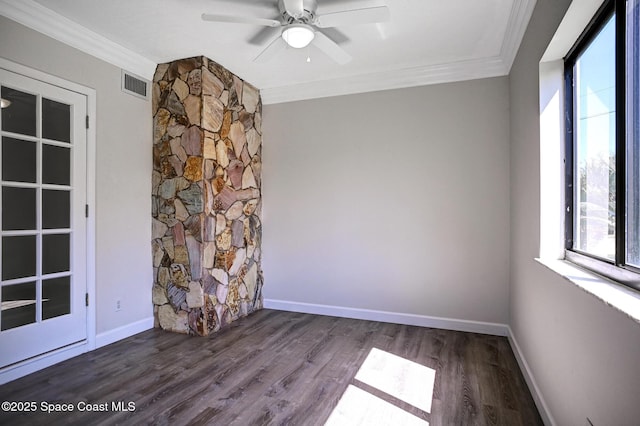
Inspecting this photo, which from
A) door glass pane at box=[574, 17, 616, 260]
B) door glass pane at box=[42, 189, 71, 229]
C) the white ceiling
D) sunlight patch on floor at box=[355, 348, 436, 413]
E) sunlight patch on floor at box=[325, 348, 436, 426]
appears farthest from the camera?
door glass pane at box=[42, 189, 71, 229]

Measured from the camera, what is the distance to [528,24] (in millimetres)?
2363

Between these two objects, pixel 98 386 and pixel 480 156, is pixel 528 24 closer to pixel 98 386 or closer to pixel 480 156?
pixel 480 156

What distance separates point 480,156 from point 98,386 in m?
3.76

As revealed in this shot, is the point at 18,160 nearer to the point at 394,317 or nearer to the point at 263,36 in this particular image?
the point at 263,36

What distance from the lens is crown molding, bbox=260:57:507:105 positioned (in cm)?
326

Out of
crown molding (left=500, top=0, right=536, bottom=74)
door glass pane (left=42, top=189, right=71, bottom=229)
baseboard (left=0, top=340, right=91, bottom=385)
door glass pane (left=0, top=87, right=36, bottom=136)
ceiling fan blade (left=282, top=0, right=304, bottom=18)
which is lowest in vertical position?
baseboard (left=0, top=340, right=91, bottom=385)

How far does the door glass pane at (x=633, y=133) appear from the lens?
4.03ft

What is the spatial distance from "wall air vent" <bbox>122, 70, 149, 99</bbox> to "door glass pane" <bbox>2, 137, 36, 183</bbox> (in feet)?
3.34

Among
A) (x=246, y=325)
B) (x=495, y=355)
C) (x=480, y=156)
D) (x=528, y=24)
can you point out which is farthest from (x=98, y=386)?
(x=528, y=24)

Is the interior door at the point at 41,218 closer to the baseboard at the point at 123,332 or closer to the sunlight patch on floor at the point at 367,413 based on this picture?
the baseboard at the point at 123,332

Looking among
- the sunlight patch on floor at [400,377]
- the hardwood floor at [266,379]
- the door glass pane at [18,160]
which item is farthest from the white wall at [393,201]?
the door glass pane at [18,160]

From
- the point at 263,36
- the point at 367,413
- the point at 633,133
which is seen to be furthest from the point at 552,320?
the point at 263,36

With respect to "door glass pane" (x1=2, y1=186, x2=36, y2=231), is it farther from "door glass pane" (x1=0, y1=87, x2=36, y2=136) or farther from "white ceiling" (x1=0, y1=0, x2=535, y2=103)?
"white ceiling" (x1=0, y1=0, x2=535, y2=103)

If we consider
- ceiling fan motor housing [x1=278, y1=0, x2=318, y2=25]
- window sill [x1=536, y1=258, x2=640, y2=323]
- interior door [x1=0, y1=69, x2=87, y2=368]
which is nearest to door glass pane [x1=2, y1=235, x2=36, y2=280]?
interior door [x1=0, y1=69, x2=87, y2=368]
